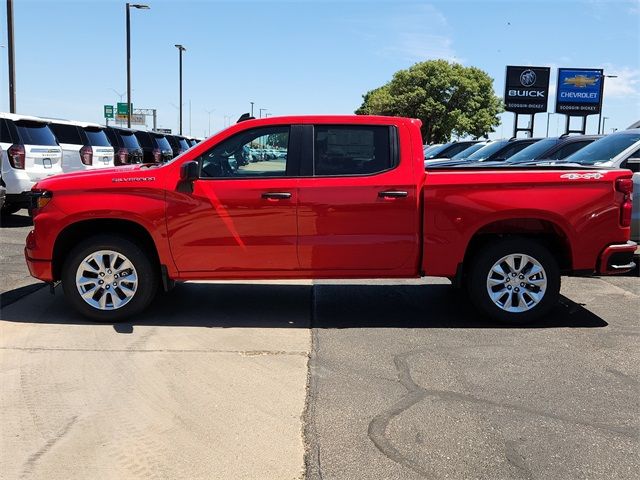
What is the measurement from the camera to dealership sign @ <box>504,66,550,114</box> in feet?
96.8

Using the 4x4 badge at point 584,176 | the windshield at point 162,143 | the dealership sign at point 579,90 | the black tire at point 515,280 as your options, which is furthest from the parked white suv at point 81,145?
the dealership sign at point 579,90

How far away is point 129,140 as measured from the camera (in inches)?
647

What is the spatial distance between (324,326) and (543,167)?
2.72m

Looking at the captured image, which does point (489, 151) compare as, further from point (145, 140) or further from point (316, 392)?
point (316, 392)

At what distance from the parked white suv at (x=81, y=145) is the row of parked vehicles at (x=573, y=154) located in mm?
7425

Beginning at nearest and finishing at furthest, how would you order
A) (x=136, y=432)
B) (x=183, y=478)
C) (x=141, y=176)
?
(x=183, y=478), (x=136, y=432), (x=141, y=176)

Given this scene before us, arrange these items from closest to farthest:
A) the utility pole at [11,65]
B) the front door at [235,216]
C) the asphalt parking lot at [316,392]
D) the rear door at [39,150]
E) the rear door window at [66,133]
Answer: the asphalt parking lot at [316,392] < the front door at [235,216] < the rear door at [39,150] < the rear door window at [66,133] < the utility pole at [11,65]

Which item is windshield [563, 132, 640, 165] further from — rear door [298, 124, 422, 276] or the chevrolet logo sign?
the chevrolet logo sign

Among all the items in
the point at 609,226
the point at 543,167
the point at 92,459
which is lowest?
the point at 92,459

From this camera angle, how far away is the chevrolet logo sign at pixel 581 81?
30641 mm

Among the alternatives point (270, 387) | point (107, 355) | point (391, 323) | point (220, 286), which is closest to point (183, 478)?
point (270, 387)

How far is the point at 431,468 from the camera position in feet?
10.4

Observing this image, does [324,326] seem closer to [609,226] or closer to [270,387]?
[270,387]

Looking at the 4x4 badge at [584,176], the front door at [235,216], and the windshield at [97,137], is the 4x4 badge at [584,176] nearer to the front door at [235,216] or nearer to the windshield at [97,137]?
the front door at [235,216]
